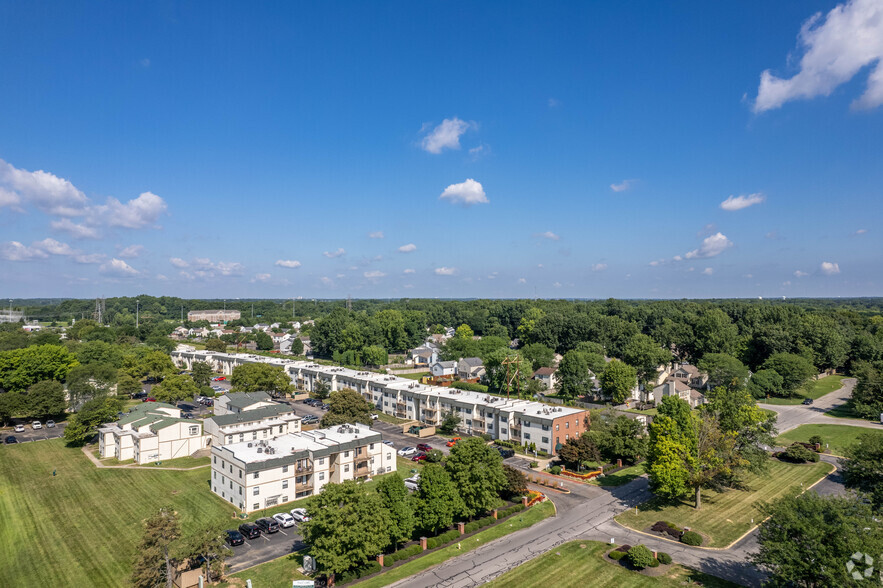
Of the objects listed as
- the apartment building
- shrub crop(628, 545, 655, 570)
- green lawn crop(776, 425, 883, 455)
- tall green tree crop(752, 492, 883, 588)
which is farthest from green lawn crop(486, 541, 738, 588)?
the apartment building

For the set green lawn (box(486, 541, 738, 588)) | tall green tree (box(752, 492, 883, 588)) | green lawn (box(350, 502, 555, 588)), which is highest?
tall green tree (box(752, 492, 883, 588))

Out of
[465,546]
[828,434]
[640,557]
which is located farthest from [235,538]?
[828,434]

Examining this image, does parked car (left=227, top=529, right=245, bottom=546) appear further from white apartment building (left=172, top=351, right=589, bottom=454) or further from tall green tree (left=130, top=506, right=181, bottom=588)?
white apartment building (left=172, top=351, right=589, bottom=454)

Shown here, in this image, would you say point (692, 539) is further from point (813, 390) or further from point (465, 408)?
point (813, 390)

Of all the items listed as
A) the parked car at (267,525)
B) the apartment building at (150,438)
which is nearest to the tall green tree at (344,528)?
the parked car at (267,525)

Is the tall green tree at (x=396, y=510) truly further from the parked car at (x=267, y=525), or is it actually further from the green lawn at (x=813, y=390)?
the green lawn at (x=813, y=390)
